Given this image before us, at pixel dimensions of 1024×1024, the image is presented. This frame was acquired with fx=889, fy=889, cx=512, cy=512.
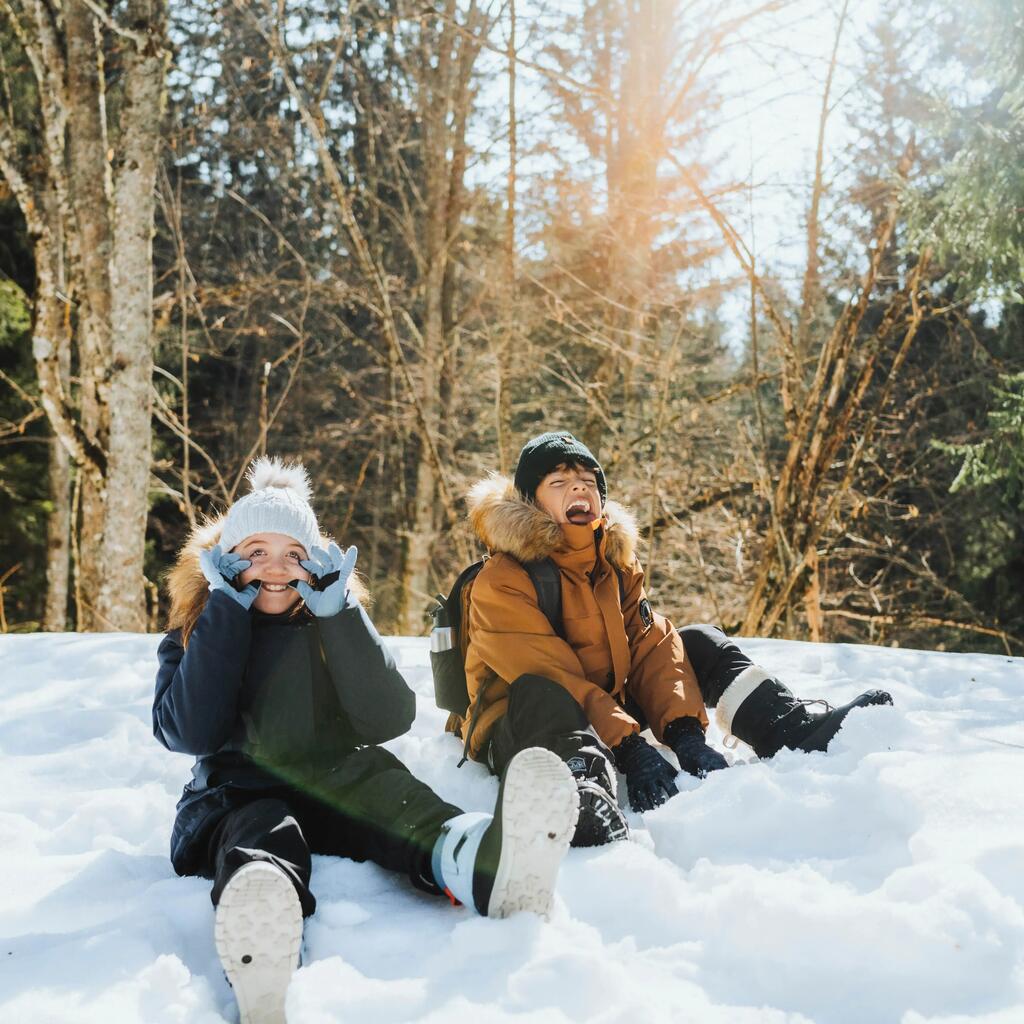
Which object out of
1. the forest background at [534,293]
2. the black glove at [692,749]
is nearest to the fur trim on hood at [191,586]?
the black glove at [692,749]

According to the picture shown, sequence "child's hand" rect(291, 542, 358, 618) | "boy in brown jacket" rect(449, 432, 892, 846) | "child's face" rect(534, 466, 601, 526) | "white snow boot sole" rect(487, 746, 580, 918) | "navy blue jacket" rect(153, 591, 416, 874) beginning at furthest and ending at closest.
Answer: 1. "child's face" rect(534, 466, 601, 526)
2. "boy in brown jacket" rect(449, 432, 892, 846)
3. "child's hand" rect(291, 542, 358, 618)
4. "navy blue jacket" rect(153, 591, 416, 874)
5. "white snow boot sole" rect(487, 746, 580, 918)

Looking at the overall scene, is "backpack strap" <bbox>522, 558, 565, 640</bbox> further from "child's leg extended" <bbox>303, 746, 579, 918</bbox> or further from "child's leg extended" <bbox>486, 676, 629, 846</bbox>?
"child's leg extended" <bbox>303, 746, 579, 918</bbox>

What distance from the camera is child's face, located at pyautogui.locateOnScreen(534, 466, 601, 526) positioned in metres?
3.00

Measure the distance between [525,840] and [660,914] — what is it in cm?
33

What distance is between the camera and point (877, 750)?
98.0 inches

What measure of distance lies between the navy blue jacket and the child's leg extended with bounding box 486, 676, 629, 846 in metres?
0.38

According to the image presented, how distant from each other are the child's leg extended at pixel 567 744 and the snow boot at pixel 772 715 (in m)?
0.55

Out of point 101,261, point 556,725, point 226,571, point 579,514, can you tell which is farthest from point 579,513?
point 101,261

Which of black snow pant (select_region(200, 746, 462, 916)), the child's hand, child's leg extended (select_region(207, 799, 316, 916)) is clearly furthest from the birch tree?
child's leg extended (select_region(207, 799, 316, 916))

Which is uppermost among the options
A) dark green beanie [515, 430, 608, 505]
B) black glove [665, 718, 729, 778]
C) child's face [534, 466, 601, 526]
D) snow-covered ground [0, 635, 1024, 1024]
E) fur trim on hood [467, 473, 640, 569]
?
dark green beanie [515, 430, 608, 505]

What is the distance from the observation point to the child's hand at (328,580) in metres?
2.32

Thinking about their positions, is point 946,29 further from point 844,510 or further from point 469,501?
point 469,501

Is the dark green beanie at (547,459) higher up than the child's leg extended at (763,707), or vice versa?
the dark green beanie at (547,459)

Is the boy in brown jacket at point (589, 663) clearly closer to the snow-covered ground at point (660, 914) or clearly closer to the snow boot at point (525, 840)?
the snow-covered ground at point (660, 914)
